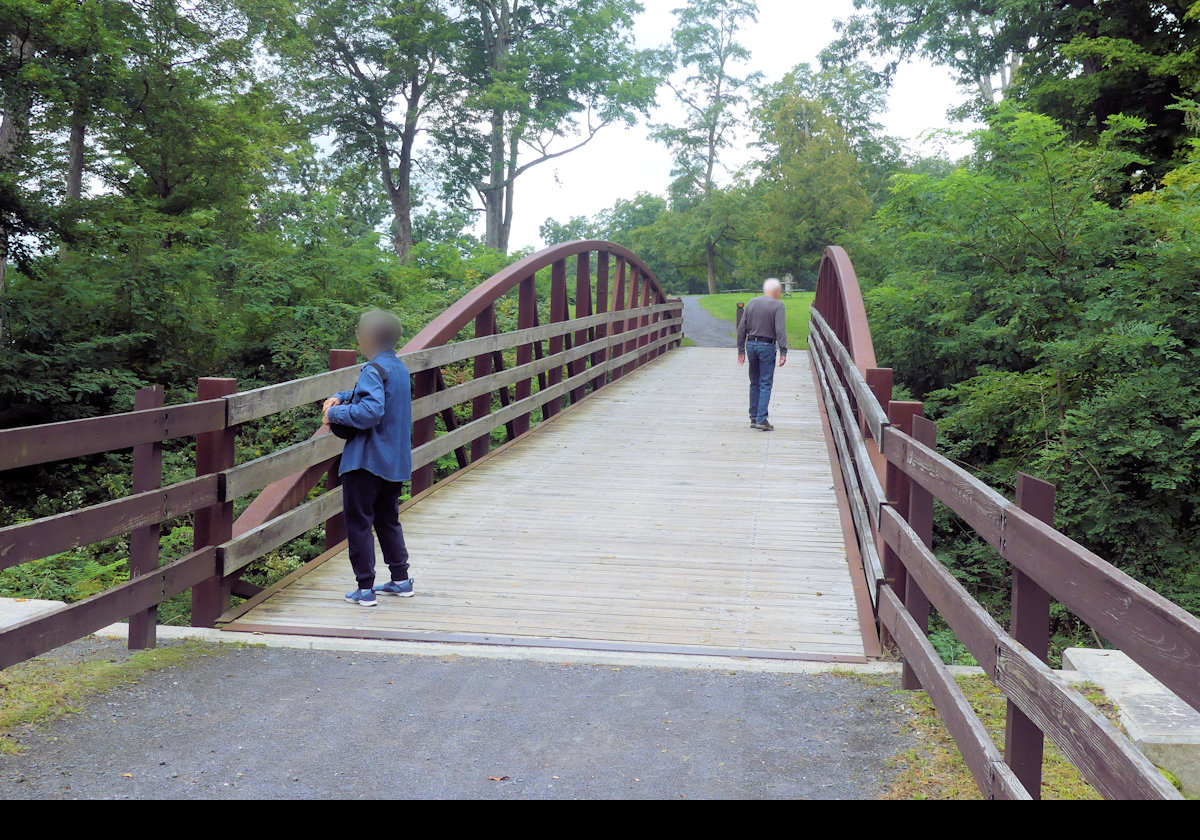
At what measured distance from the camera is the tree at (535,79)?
94.8ft

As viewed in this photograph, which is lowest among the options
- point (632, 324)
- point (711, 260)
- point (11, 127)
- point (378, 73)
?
point (632, 324)

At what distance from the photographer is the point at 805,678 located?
4.00 metres

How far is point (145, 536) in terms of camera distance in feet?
13.6

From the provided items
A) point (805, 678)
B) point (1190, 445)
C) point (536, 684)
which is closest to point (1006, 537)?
point (805, 678)

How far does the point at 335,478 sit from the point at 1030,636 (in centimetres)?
458

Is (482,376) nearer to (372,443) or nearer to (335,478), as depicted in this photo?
(335,478)

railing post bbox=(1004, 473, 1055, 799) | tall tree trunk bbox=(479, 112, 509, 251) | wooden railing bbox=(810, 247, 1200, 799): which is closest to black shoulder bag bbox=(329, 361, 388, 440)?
wooden railing bbox=(810, 247, 1200, 799)

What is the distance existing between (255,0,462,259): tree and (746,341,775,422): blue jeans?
17477 mm

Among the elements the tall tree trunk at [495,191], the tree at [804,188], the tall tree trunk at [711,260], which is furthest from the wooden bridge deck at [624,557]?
the tall tree trunk at [711,260]

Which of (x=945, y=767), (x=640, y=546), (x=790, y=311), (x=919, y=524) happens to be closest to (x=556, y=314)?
(x=640, y=546)

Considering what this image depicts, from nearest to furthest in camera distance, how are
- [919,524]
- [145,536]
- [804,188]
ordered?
[919,524] < [145,536] < [804,188]

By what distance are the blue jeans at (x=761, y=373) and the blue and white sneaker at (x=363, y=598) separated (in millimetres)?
6302

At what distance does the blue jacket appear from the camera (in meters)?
4.75

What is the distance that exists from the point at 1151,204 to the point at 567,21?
2314cm
